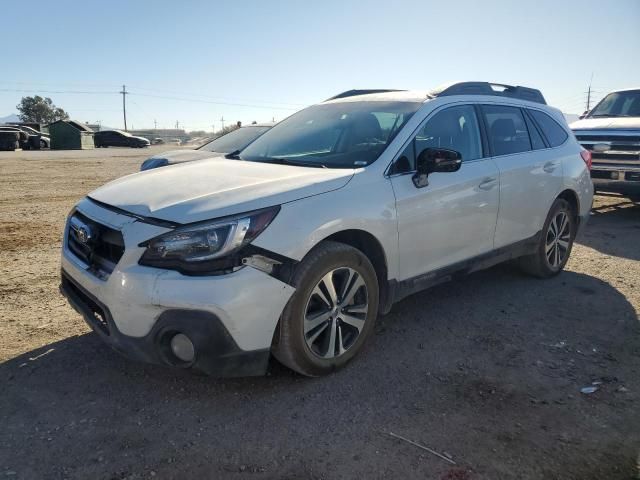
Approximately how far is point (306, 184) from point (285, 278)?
2.02ft

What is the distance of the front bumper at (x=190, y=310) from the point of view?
2.78m

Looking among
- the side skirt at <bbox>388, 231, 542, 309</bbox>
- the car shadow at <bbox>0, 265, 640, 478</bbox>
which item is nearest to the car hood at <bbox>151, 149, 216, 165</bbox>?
the car shadow at <bbox>0, 265, 640, 478</bbox>

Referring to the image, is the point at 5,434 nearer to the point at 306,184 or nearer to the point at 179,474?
the point at 179,474

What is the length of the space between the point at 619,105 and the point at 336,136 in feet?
27.1

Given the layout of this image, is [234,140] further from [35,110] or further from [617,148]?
[35,110]

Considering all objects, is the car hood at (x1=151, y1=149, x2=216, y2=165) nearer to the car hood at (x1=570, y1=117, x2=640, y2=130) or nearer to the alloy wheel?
the alloy wheel

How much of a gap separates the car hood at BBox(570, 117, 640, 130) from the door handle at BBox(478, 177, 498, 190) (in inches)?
230

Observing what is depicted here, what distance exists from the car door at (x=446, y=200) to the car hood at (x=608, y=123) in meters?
5.84

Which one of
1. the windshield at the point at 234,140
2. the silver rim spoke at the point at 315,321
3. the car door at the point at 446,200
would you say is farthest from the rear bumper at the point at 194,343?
the windshield at the point at 234,140

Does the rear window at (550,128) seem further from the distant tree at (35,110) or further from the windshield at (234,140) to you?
the distant tree at (35,110)

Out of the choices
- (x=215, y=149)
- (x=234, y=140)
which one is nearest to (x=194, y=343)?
(x=215, y=149)

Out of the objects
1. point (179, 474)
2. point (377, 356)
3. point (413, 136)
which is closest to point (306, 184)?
point (413, 136)

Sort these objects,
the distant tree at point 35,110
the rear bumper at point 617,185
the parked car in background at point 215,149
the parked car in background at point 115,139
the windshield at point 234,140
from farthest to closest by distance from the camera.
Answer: the distant tree at point 35,110, the parked car in background at point 115,139, the windshield at point 234,140, the rear bumper at point 617,185, the parked car in background at point 215,149

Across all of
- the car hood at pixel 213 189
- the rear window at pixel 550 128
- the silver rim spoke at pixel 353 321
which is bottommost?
the silver rim spoke at pixel 353 321
